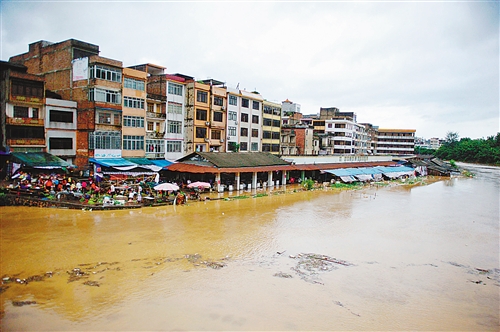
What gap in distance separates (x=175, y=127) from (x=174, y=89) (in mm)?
3913

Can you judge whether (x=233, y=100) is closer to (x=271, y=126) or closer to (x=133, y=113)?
(x=271, y=126)

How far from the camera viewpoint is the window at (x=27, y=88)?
26.1 metres

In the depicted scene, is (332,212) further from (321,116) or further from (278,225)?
(321,116)

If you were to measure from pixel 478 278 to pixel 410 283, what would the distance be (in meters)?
3.50

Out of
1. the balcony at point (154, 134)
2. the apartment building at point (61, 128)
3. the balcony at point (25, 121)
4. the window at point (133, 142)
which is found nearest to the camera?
the balcony at point (25, 121)

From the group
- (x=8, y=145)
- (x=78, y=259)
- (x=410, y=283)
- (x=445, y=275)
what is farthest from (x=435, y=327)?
(x=8, y=145)

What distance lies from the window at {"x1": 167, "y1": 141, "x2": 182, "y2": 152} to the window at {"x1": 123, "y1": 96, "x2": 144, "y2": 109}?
5.15m

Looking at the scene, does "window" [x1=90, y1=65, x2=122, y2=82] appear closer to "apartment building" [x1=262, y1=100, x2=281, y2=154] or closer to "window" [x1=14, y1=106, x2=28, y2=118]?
"window" [x1=14, y1=106, x2=28, y2=118]

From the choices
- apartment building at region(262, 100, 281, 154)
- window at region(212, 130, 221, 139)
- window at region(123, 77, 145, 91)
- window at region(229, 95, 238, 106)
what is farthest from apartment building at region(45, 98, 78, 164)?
apartment building at region(262, 100, 281, 154)

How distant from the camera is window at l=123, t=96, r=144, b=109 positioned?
31153 mm

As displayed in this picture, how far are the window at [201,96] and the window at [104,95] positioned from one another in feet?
29.7

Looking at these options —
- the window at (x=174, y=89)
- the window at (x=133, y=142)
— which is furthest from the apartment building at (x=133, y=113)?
the window at (x=174, y=89)

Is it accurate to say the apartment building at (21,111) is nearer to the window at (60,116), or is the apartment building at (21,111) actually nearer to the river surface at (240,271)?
the window at (60,116)

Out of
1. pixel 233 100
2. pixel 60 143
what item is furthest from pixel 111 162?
pixel 233 100
